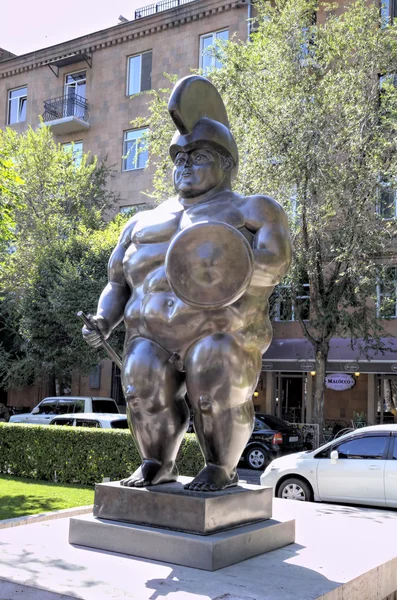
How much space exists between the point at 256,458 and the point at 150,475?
1217 centimetres

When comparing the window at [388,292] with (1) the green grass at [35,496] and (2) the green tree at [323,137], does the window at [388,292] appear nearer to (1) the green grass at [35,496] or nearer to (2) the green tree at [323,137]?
(2) the green tree at [323,137]

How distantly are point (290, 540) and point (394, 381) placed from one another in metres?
19.4

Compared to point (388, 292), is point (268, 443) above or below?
below

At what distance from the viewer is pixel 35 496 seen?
32.6ft

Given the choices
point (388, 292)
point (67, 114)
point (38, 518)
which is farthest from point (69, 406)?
point (67, 114)

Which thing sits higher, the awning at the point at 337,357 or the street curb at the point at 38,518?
the awning at the point at 337,357

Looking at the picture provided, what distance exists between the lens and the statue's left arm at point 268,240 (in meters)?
3.93

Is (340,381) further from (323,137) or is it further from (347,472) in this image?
(347,472)

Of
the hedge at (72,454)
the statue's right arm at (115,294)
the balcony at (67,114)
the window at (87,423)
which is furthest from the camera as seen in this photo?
the balcony at (67,114)

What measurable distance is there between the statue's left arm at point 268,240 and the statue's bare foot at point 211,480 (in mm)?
1186

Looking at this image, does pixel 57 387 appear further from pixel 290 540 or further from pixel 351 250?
pixel 290 540

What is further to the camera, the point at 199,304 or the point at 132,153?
the point at 132,153

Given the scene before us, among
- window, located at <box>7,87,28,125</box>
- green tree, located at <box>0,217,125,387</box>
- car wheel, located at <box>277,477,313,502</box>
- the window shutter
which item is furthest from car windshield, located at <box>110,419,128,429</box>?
window, located at <box>7,87,28,125</box>

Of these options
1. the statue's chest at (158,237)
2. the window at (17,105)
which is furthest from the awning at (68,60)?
the statue's chest at (158,237)
